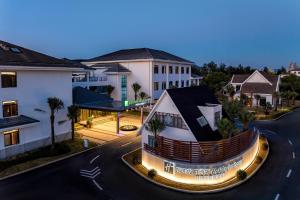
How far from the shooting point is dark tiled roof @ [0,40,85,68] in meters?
26.1

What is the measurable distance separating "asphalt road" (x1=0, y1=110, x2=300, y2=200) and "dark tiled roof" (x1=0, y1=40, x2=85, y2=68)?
11.5 meters

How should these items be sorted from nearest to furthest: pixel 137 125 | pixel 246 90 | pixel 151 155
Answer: pixel 151 155, pixel 137 125, pixel 246 90

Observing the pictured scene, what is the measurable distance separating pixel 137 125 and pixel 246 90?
3529cm

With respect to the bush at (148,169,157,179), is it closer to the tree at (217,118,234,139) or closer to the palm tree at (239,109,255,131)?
the tree at (217,118,234,139)

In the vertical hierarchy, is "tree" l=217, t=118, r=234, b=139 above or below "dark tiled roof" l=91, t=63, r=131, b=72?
below

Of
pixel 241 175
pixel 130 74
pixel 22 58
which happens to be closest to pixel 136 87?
pixel 130 74

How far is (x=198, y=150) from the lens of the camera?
20.7 metres

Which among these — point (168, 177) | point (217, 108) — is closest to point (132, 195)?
point (168, 177)

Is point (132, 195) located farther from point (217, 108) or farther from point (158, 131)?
point (217, 108)

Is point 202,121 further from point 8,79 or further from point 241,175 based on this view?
point 8,79

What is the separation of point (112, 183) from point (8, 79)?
1597 cm

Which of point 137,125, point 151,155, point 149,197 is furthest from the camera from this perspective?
point 137,125

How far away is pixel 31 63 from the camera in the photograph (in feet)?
90.6

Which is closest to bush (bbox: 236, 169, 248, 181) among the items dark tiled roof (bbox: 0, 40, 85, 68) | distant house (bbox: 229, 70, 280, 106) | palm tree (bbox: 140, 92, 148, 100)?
dark tiled roof (bbox: 0, 40, 85, 68)
